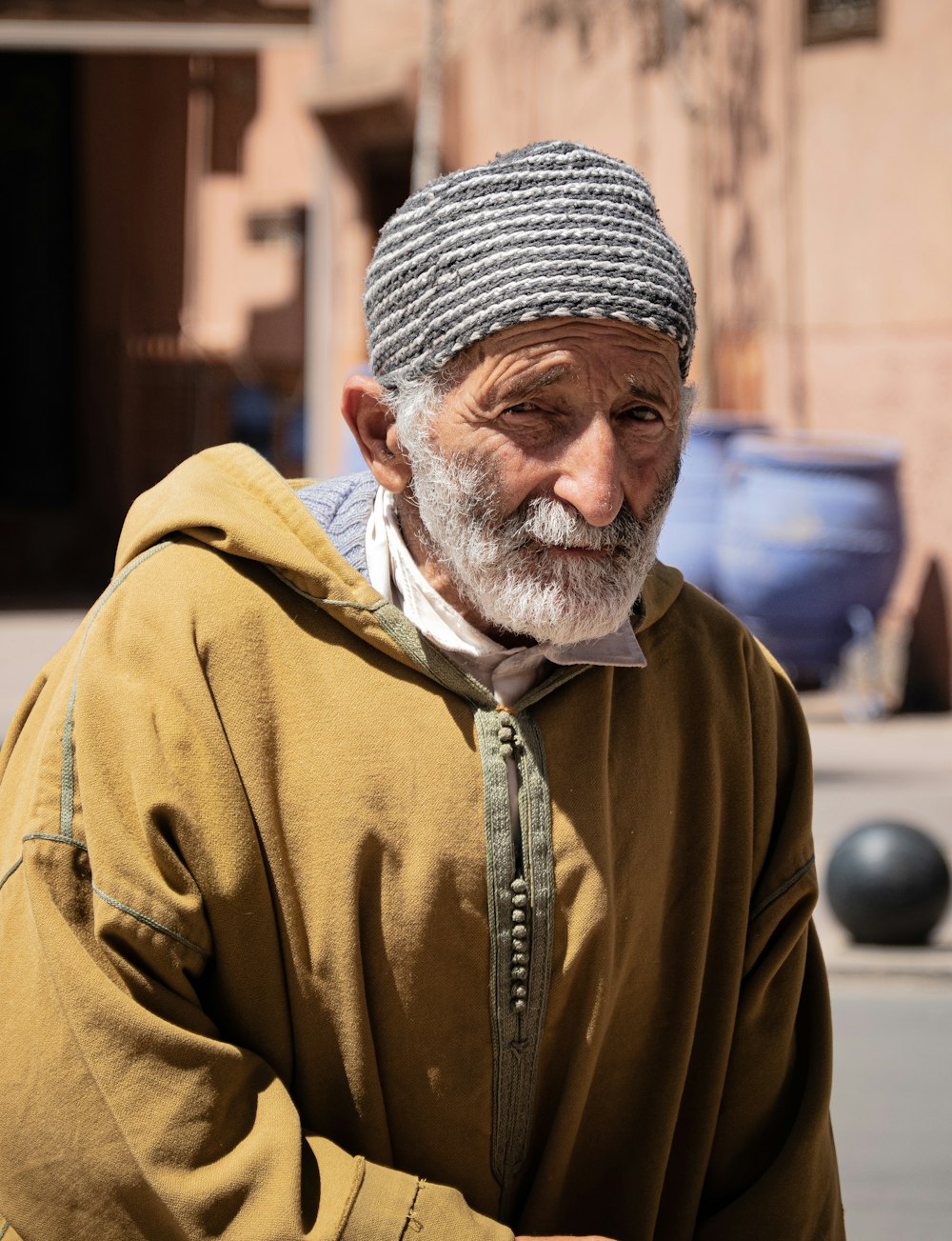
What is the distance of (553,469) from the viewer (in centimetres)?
190

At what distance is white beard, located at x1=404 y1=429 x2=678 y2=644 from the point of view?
1927mm

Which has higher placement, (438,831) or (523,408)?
(523,408)

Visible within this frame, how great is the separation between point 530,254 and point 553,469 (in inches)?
9.0

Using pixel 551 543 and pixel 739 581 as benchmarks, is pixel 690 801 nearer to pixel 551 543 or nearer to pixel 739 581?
pixel 551 543

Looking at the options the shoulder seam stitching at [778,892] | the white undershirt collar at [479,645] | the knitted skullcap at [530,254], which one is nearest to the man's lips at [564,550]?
the white undershirt collar at [479,645]

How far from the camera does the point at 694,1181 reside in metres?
2.08

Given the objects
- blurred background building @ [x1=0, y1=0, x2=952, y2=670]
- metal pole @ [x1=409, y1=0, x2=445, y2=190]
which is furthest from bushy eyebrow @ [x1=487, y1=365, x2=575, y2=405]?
metal pole @ [x1=409, y1=0, x2=445, y2=190]

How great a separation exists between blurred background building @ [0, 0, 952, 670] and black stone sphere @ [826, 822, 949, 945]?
17.4 feet

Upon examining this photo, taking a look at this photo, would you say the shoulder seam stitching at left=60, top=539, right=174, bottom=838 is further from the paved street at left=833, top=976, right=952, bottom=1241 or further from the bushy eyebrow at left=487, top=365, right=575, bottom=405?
the paved street at left=833, top=976, right=952, bottom=1241

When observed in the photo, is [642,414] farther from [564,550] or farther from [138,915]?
[138,915]

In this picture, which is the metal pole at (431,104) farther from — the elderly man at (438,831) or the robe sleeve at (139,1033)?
the robe sleeve at (139,1033)

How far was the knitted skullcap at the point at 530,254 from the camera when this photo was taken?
1.83 meters

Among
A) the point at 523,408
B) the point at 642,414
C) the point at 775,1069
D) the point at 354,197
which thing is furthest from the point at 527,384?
the point at 354,197

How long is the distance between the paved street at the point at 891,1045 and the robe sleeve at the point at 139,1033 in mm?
2433
